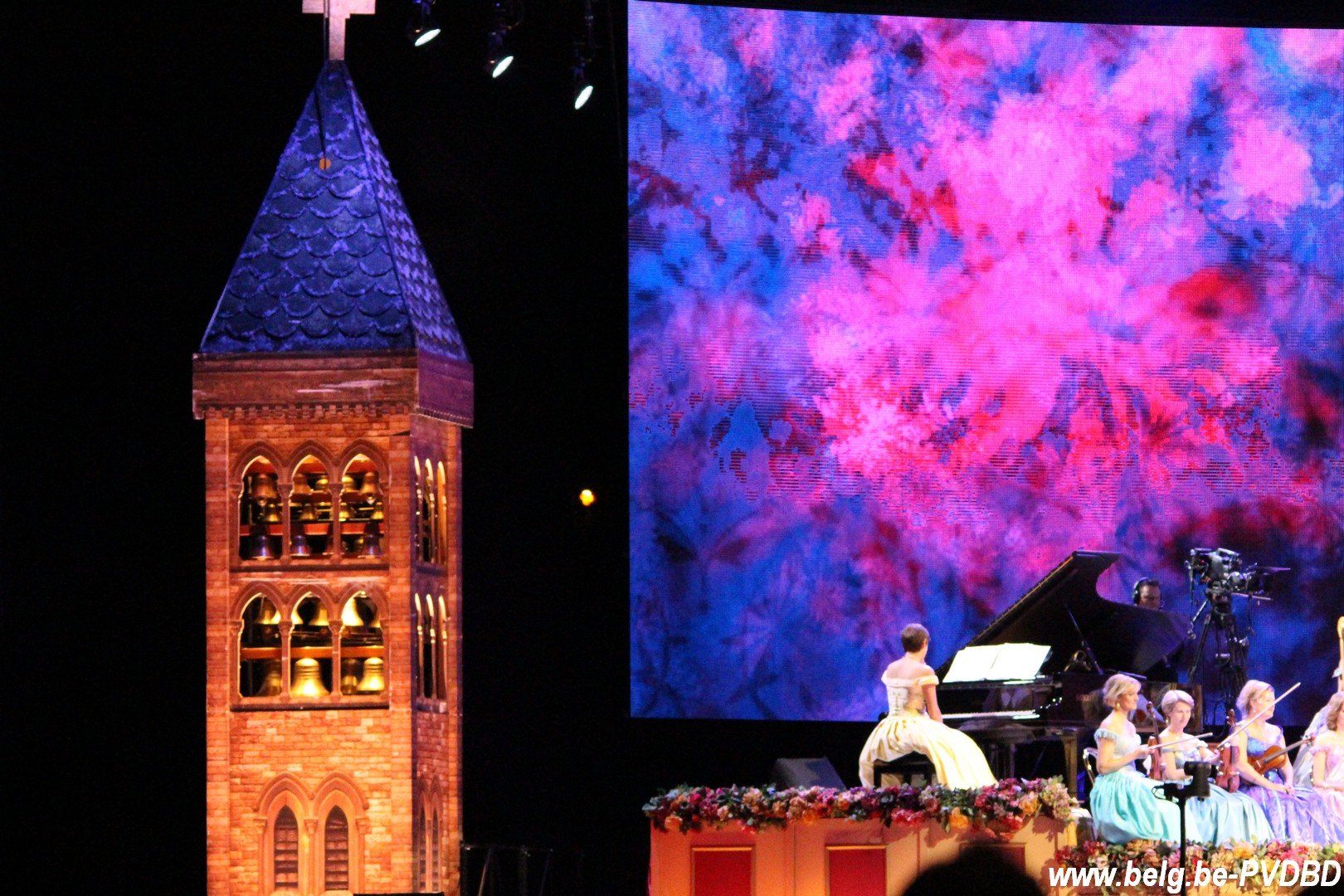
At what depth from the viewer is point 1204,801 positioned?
934cm

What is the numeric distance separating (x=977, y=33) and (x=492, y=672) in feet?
15.3

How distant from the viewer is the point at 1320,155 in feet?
40.4

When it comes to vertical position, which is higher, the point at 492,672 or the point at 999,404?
the point at 999,404

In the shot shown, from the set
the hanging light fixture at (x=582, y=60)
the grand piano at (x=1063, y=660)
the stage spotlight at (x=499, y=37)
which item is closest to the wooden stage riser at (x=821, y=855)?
the grand piano at (x=1063, y=660)

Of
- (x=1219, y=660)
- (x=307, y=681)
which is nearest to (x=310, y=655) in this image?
(x=307, y=681)

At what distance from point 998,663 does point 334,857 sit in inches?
133

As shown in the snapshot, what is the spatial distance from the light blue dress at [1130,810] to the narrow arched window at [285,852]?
12.3ft

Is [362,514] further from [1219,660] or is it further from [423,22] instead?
[1219,660]

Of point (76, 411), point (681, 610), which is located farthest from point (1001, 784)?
point (76, 411)

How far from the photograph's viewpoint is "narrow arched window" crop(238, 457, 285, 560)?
402 inches

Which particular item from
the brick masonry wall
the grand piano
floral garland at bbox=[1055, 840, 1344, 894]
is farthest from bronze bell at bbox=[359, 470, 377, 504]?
floral garland at bbox=[1055, 840, 1344, 894]

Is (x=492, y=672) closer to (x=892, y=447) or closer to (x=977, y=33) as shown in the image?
(x=892, y=447)

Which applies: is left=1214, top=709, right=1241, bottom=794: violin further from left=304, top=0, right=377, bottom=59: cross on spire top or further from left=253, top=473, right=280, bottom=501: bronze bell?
left=304, top=0, right=377, bottom=59: cross on spire top

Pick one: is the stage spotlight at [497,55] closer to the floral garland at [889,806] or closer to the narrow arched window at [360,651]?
the narrow arched window at [360,651]
